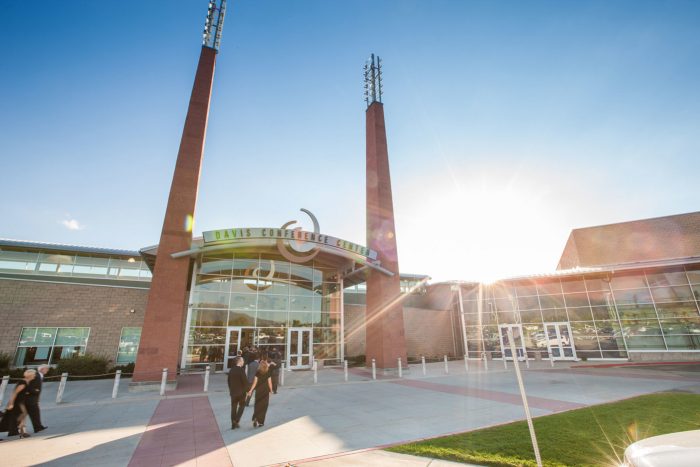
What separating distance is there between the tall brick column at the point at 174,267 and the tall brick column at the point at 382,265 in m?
10.7

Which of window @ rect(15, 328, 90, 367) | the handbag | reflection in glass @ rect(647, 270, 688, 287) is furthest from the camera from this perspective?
reflection in glass @ rect(647, 270, 688, 287)

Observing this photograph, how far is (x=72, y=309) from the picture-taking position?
20469mm

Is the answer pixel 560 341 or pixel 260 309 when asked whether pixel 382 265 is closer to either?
pixel 260 309

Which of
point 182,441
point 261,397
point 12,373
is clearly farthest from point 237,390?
point 12,373

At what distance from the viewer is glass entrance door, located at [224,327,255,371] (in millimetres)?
19672

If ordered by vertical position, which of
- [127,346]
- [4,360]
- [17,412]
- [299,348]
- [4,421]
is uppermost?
[127,346]

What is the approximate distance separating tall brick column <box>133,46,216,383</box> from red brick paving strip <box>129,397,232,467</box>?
155 inches

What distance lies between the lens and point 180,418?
894 cm

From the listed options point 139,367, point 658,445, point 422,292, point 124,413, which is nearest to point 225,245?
point 139,367

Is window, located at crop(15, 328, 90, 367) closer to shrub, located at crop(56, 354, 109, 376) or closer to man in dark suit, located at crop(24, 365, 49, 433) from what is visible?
shrub, located at crop(56, 354, 109, 376)

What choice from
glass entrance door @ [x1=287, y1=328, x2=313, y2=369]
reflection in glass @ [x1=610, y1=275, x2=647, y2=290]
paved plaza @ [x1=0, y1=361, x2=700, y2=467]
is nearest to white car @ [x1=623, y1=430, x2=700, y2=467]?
paved plaza @ [x1=0, y1=361, x2=700, y2=467]

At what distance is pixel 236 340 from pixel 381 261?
10252mm

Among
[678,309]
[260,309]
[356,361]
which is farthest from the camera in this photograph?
[356,361]

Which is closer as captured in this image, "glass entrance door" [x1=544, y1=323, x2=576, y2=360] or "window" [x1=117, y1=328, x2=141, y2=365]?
"window" [x1=117, y1=328, x2=141, y2=365]
